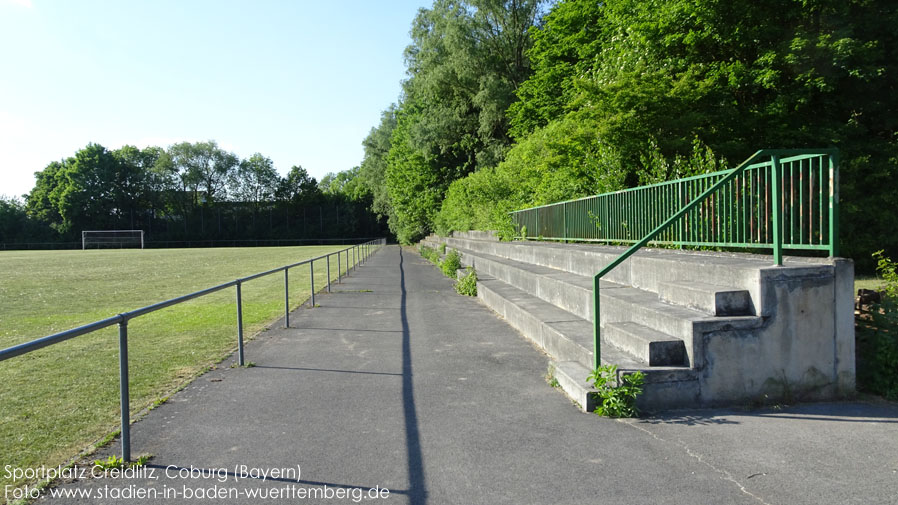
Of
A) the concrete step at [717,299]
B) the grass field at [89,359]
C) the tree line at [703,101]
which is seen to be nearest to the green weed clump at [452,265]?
the tree line at [703,101]

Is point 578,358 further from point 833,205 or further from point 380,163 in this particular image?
point 380,163

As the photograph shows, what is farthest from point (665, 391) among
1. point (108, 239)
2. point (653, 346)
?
point (108, 239)

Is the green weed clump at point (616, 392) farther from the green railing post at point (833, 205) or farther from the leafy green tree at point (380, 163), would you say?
the leafy green tree at point (380, 163)

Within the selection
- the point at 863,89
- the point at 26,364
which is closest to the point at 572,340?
the point at 26,364

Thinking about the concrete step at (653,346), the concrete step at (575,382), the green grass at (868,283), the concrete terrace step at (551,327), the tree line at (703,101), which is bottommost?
the green grass at (868,283)

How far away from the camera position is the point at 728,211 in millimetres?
6852

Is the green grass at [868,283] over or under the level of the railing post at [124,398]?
under

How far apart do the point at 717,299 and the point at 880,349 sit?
5.31ft

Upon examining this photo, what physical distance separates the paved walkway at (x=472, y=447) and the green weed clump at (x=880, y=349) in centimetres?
42

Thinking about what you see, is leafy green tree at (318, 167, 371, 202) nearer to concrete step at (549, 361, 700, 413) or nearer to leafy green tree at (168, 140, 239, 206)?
leafy green tree at (168, 140, 239, 206)

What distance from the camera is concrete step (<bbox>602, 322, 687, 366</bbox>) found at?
4.53 m

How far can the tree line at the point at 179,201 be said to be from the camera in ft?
297

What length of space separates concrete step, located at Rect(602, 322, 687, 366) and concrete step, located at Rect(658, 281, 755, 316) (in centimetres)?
42

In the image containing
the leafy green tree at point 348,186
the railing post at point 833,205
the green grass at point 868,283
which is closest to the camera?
the railing post at point 833,205
